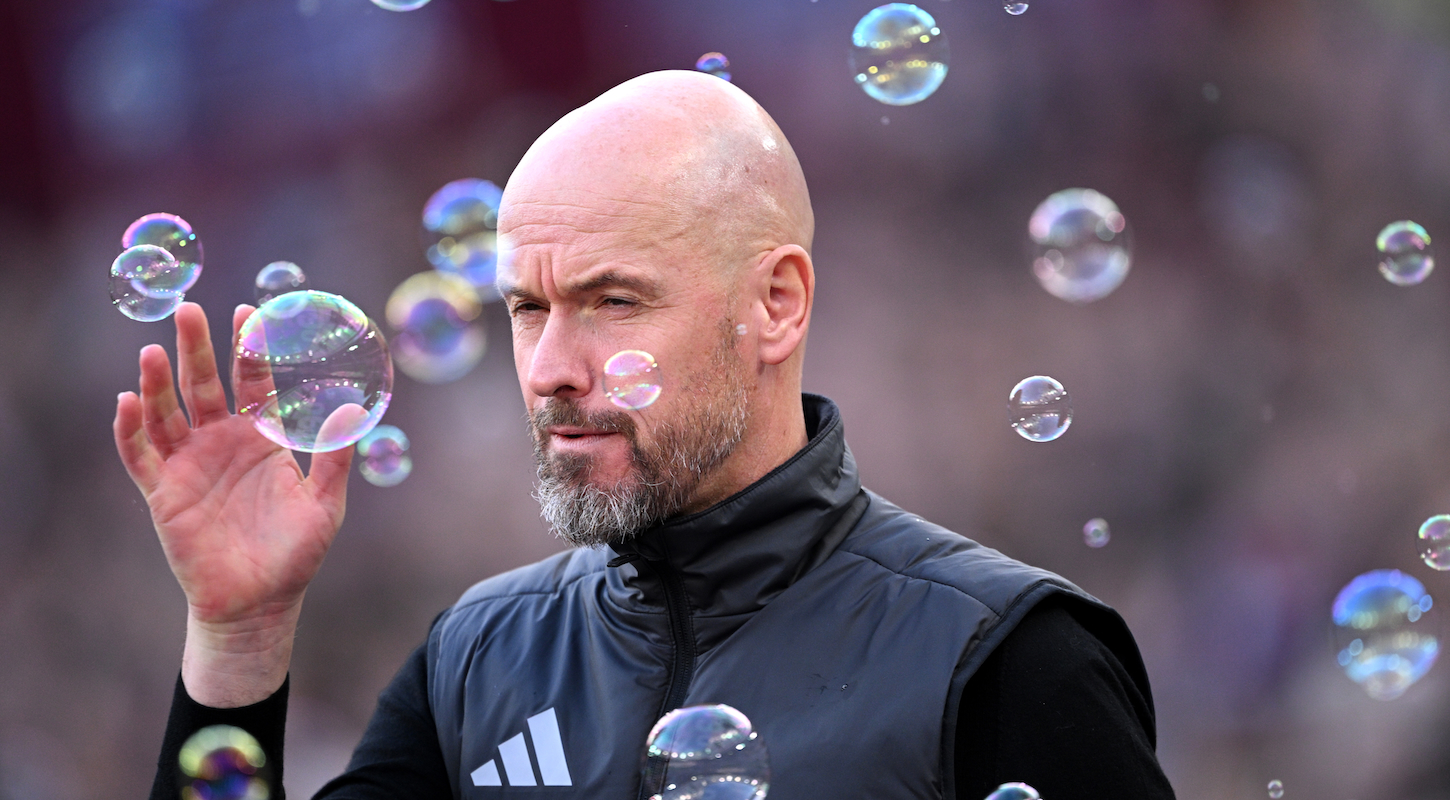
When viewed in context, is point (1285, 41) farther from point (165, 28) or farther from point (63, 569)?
point (63, 569)

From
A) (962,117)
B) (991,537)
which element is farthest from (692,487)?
(962,117)

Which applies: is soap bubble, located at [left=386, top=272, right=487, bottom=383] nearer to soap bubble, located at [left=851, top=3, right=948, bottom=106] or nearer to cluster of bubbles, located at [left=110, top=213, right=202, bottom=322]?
cluster of bubbles, located at [left=110, top=213, right=202, bottom=322]

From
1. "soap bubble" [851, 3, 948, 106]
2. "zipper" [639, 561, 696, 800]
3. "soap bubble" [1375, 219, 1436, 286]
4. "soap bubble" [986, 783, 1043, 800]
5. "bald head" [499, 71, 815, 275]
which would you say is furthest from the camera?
"soap bubble" [1375, 219, 1436, 286]

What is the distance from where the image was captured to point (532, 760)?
2.07m

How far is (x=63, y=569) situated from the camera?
5.93 metres

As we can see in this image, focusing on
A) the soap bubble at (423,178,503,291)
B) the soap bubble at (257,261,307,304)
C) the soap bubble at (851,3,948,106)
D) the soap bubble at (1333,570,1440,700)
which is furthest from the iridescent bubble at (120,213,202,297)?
the soap bubble at (1333,570,1440,700)

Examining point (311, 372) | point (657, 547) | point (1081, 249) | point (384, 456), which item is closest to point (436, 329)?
point (384, 456)

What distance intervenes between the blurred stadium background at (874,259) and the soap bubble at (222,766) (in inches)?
149

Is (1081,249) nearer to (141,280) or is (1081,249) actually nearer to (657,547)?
(657,547)

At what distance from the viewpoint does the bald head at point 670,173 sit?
211 cm

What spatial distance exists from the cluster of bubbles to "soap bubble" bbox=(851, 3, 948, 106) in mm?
1609

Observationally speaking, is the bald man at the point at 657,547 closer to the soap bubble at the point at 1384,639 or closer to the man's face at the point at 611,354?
the man's face at the point at 611,354

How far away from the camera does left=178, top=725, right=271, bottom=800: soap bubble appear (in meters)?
2.04

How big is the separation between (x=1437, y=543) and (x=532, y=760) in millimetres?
2704
